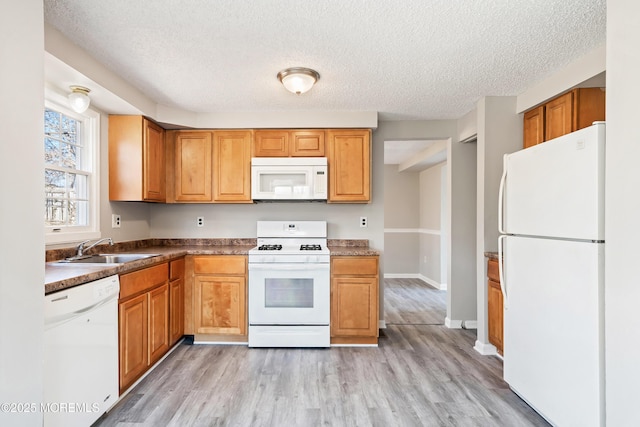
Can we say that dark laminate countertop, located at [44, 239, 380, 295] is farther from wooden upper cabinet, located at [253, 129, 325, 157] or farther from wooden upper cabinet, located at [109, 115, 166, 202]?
wooden upper cabinet, located at [253, 129, 325, 157]

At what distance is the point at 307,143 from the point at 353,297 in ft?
5.43

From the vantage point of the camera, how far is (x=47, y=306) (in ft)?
4.62

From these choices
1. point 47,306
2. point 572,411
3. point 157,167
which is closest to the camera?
point 47,306

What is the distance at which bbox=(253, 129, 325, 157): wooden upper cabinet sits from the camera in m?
3.32

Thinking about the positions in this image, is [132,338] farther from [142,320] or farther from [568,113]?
[568,113]

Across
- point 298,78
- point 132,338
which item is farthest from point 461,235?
point 132,338

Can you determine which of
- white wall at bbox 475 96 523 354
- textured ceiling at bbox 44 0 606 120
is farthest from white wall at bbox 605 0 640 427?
white wall at bbox 475 96 523 354

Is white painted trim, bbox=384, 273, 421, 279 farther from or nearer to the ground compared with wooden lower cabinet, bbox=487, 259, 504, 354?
nearer to the ground

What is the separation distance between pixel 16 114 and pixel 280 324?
94.8 inches

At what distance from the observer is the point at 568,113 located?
7.74 ft

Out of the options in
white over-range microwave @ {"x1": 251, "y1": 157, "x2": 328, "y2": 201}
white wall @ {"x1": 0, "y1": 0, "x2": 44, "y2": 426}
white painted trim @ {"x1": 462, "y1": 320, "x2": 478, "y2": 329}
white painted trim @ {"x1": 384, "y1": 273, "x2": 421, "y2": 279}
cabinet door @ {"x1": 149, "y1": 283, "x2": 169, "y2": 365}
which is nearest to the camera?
white wall @ {"x1": 0, "y1": 0, "x2": 44, "y2": 426}

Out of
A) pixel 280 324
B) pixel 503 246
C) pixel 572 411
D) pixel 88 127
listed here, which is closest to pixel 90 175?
pixel 88 127

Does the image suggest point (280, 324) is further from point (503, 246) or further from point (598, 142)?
point (598, 142)

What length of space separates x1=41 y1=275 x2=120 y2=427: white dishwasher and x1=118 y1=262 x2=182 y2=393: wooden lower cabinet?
0.42 feet
